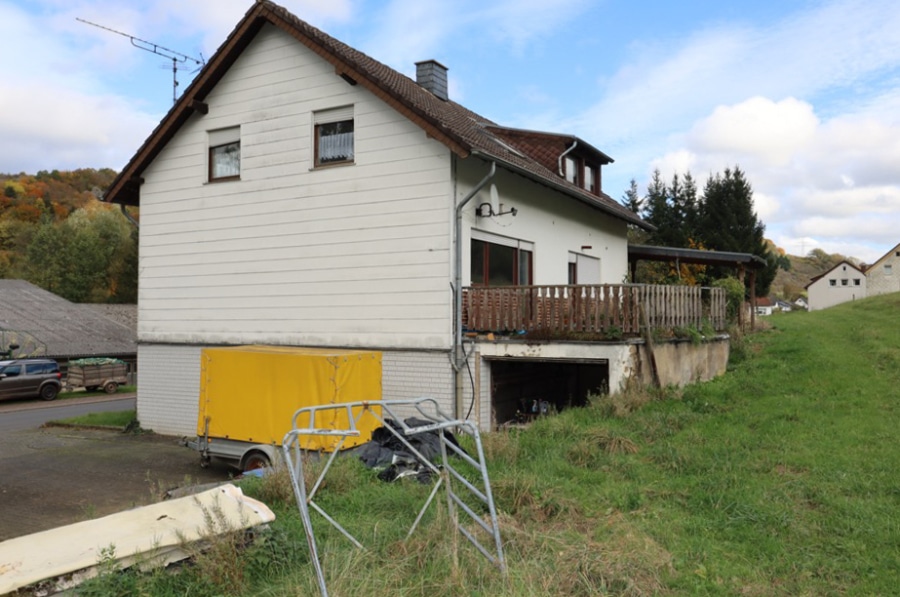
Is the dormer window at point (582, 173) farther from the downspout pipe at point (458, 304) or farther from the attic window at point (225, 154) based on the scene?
the attic window at point (225, 154)

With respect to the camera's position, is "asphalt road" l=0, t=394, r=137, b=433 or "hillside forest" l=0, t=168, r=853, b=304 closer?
"asphalt road" l=0, t=394, r=137, b=433

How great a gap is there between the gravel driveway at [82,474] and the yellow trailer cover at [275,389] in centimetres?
122

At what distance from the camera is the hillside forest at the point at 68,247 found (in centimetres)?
5544

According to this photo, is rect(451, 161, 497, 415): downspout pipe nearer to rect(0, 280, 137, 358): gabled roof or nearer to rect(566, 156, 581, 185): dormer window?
rect(566, 156, 581, 185): dormer window

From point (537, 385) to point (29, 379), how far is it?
22721 millimetres

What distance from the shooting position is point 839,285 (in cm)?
7744

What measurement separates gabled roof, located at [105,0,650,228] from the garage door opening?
13.9 ft

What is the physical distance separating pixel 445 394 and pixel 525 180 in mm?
5668

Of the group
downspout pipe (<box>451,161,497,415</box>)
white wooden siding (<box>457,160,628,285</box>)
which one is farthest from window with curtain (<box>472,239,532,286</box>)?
downspout pipe (<box>451,161,497,415</box>)

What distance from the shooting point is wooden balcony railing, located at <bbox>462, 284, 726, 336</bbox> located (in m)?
12.1

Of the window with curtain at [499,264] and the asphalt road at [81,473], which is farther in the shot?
the window with curtain at [499,264]

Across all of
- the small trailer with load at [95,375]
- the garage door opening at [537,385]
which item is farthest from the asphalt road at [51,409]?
the garage door opening at [537,385]

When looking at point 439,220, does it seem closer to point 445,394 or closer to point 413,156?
point 413,156

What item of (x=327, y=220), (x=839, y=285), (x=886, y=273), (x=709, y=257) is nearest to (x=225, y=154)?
(x=327, y=220)
